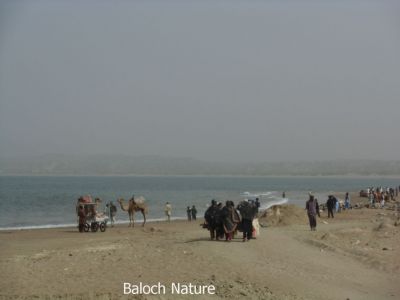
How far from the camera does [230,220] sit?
17484mm

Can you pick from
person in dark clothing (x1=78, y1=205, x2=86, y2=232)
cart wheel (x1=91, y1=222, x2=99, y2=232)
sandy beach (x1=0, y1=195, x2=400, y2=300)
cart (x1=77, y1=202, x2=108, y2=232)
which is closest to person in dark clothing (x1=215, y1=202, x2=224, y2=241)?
sandy beach (x1=0, y1=195, x2=400, y2=300)

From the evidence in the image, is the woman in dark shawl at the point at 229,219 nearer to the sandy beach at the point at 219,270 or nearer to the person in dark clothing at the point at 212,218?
the person in dark clothing at the point at 212,218

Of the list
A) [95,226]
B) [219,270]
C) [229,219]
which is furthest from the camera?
[95,226]

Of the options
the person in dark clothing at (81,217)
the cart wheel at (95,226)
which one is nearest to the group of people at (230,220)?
the person in dark clothing at (81,217)

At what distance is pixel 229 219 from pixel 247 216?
1.89 feet

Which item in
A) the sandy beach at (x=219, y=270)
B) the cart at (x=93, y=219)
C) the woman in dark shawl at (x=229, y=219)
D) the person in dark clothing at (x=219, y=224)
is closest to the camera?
the sandy beach at (x=219, y=270)

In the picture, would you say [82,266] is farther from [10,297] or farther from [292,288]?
[292,288]

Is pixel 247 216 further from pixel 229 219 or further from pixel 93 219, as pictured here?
pixel 93 219

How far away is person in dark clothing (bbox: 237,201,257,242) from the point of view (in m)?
17.6

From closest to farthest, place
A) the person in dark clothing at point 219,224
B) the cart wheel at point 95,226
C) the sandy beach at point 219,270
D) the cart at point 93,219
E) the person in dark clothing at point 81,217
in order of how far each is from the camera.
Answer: the sandy beach at point 219,270 → the person in dark clothing at point 219,224 → the person in dark clothing at point 81,217 → the cart at point 93,219 → the cart wheel at point 95,226

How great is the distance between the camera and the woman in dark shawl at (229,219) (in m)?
17.5

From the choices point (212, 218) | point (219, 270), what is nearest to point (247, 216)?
point (212, 218)

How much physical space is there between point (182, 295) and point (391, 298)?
498 cm

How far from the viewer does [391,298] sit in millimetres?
13070
